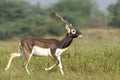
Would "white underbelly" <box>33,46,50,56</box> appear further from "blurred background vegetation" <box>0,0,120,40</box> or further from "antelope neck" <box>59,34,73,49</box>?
"blurred background vegetation" <box>0,0,120,40</box>

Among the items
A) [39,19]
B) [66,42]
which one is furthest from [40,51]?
[39,19]

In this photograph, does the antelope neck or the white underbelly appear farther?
the antelope neck

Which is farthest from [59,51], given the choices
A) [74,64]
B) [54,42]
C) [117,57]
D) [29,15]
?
[29,15]

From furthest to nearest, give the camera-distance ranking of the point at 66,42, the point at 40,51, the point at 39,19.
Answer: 1. the point at 39,19
2. the point at 66,42
3. the point at 40,51

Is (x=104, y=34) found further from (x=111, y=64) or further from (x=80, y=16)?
(x=111, y=64)

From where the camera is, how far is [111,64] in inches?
503

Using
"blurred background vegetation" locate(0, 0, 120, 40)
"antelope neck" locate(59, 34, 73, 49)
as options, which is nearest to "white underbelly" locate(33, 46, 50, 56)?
"antelope neck" locate(59, 34, 73, 49)

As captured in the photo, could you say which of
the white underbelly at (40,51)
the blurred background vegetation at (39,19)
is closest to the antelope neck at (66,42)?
the white underbelly at (40,51)

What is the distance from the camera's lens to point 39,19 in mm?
60281

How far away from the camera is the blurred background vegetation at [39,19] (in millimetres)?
55938

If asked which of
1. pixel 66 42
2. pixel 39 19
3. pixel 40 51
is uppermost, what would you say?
pixel 66 42

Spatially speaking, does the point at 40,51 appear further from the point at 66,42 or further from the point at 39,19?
the point at 39,19

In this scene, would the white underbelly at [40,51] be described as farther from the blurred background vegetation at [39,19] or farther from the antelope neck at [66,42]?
the blurred background vegetation at [39,19]

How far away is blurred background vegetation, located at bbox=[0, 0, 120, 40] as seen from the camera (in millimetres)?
55938
